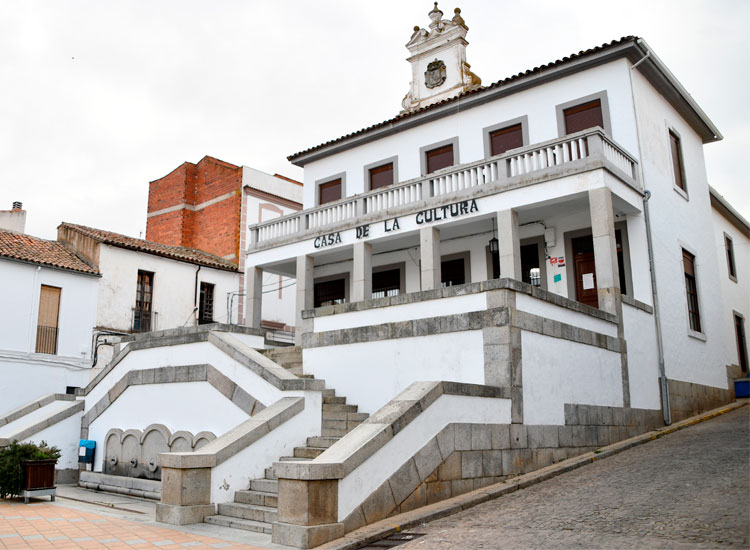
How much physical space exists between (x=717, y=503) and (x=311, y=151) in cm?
1658

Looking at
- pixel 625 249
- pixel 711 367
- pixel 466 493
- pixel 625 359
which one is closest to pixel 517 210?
pixel 625 249

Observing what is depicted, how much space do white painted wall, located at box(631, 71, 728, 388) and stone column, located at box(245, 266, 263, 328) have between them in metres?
10.9

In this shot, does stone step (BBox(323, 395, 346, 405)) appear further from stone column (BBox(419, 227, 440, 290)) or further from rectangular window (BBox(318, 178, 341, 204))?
rectangular window (BBox(318, 178, 341, 204))

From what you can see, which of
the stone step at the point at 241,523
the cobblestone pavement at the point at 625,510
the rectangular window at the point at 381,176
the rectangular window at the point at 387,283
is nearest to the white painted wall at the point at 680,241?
the cobblestone pavement at the point at 625,510

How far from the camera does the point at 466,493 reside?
816 centimetres

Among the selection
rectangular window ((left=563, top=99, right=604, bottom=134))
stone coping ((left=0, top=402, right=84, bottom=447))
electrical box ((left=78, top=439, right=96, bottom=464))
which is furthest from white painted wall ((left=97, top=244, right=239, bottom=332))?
rectangular window ((left=563, top=99, right=604, bottom=134))

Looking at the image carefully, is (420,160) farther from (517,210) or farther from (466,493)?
(466,493)

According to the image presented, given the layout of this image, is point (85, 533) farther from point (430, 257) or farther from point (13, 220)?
point (13, 220)

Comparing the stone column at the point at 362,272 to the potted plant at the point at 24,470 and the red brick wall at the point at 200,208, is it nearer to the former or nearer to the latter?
the potted plant at the point at 24,470

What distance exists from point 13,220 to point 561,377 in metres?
24.3

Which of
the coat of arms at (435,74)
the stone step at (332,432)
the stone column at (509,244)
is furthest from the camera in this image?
the coat of arms at (435,74)

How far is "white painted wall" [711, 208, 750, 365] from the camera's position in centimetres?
1953

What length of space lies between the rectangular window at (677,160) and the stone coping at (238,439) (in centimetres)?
1264

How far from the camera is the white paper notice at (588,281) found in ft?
51.1
